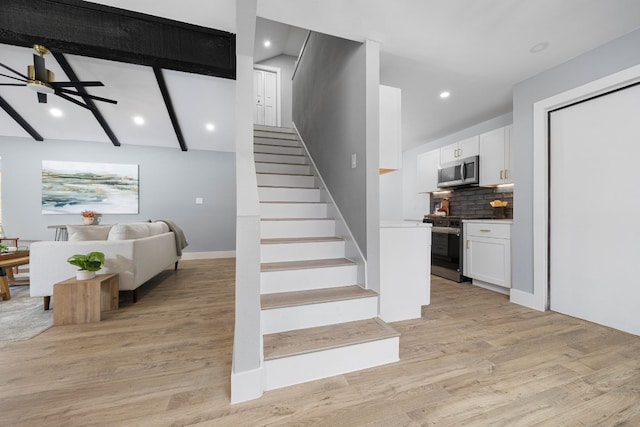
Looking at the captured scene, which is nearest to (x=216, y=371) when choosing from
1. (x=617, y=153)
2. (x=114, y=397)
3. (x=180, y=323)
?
(x=114, y=397)

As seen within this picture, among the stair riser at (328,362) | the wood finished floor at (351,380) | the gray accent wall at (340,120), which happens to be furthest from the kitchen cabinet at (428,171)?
the stair riser at (328,362)

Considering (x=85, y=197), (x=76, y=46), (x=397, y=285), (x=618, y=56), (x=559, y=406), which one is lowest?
(x=559, y=406)

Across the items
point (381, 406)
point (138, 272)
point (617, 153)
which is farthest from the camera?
point (138, 272)

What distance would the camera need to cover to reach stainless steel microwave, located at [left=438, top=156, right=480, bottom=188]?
→ 3.63 meters

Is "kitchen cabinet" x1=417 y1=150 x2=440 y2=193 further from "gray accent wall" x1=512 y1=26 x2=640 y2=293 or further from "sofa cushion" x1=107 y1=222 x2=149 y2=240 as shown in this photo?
"sofa cushion" x1=107 y1=222 x2=149 y2=240

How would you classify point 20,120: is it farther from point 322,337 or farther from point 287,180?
point 322,337

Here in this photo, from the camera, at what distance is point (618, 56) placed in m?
2.04

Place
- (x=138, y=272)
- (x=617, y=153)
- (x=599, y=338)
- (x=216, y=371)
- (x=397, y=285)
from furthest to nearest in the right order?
(x=138, y=272) → (x=397, y=285) → (x=617, y=153) → (x=599, y=338) → (x=216, y=371)

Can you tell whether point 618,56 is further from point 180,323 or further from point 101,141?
point 101,141

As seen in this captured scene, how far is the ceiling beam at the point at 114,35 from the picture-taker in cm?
227

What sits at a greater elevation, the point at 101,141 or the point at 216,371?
the point at 101,141

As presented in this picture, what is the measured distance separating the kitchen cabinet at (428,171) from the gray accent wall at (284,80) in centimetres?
317

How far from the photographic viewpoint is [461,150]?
3.90 meters

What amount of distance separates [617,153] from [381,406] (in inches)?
109
